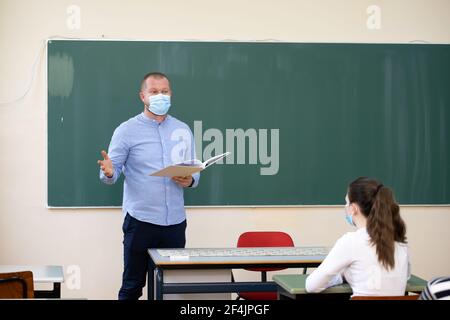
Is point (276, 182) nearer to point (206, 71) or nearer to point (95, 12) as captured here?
point (206, 71)

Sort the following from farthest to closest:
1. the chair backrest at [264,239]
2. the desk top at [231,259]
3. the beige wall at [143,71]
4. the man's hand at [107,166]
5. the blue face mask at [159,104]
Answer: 1. the beige wall at [143,71]
2. the chair backrest at [264,239]
3. the blue face mask at [159,104]
4. the man's hand at [107,166]
5. the desk top at [231,259]

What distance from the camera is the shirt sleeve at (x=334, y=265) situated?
2938mm

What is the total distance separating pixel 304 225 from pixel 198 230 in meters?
0.88

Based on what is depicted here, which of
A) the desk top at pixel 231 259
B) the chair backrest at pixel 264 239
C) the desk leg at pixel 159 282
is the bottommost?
the desk leg at pixel 159 282

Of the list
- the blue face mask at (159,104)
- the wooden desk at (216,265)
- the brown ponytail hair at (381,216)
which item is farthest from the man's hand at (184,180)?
the brown ponytail hair at (381,216)

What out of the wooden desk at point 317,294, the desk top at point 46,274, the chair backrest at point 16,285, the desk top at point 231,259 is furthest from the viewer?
the desk top at point 231,259

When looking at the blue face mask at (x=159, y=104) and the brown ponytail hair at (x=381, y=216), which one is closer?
the brown ponytail hair at (x=381, y=216)

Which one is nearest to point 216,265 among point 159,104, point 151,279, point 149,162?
point 151,279

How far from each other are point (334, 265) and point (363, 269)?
12 cm

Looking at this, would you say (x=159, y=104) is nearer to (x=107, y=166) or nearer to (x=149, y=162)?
(x=149, y=162)

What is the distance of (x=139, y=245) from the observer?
14.9 ft

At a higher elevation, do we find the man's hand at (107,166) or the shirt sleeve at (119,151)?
the shirt sleeve at (119,151)

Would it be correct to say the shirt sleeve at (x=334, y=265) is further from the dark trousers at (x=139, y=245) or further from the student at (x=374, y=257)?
the dark trousers at (x=139, y=245)
